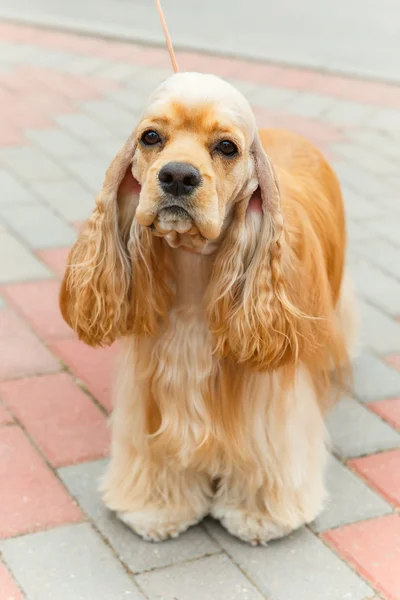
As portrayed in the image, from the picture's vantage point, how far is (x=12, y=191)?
563 cm

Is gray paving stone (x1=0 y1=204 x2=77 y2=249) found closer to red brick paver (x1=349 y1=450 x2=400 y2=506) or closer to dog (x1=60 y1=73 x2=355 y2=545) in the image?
dog (x1=60 y1=73 x2=355 y2=545)

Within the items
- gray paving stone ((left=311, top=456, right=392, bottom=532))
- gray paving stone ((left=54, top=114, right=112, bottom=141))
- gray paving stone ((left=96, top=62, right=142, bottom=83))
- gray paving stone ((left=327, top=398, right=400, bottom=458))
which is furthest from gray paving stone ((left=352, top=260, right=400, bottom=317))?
gray paving stone ((left=96, top=62, right=142, bottom=83))

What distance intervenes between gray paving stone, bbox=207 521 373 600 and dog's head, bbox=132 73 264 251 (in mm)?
1036

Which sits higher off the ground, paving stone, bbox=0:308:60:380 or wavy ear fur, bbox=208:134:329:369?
wavy ear fur, bbox=208:134:329:369

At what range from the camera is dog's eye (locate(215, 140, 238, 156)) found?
2.62m

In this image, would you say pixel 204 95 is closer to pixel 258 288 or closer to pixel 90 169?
pixel 258 288

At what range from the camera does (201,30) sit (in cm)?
958

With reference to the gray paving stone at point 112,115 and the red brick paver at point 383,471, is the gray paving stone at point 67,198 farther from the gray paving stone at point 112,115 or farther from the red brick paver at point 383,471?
the red brick paver at point 383,471

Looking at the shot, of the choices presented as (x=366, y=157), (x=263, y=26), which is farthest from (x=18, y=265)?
(x=263, y=26)

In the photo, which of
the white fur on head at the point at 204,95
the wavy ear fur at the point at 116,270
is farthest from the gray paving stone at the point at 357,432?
the white fur on head at the point at 204,95

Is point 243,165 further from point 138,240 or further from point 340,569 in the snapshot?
point 340,569

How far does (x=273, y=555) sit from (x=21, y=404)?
1.14 meters

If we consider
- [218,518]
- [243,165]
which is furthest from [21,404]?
[243,165]

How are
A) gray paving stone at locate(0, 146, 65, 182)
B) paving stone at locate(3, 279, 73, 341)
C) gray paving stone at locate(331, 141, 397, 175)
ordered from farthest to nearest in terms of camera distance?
gray paving stone at locate(331, 141, 397, 175), gray paving stone at locate(0, 146, 65, 182), paving stone at locate(3, 279, 73, 341)
